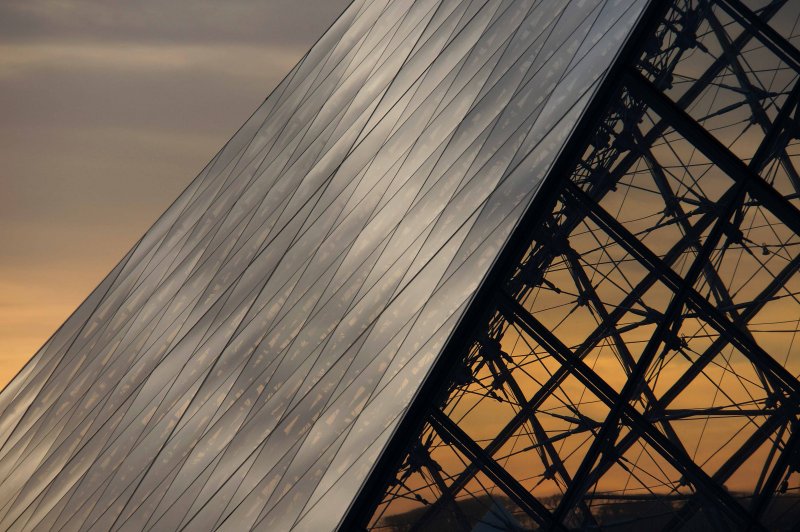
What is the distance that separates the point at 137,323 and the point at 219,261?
15.8ft

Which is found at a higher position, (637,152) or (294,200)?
(294,200)

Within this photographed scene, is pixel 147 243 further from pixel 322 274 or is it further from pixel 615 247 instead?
pixel 615 247

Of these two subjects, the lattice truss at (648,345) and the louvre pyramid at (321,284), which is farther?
the louvre pyramid at (321,284)

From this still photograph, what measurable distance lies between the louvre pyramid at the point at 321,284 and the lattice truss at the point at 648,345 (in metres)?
→ 0.82

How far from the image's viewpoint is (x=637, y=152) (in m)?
16.4

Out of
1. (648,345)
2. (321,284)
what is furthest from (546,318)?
(321,284)

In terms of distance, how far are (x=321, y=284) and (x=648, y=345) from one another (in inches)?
317

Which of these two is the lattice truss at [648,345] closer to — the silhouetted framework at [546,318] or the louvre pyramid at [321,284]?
the silhouetted framework at [546,318]

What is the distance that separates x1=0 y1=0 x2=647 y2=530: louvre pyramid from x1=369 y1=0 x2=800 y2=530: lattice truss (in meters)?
0.82

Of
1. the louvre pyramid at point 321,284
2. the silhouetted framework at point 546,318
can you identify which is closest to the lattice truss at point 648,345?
the silhouetted framework at point 546,318

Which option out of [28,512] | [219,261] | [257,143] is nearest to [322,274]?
[219,261]

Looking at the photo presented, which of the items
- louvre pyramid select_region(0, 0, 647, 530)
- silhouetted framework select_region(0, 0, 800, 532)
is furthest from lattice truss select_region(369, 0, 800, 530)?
louvre pyramid select_region(0, 0, 647, 530)

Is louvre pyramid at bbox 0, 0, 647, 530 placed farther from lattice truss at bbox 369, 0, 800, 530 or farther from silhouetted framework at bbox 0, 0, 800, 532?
lattice truss at bbox 369, 0, 800, 530

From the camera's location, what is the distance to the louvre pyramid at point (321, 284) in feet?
49.3
